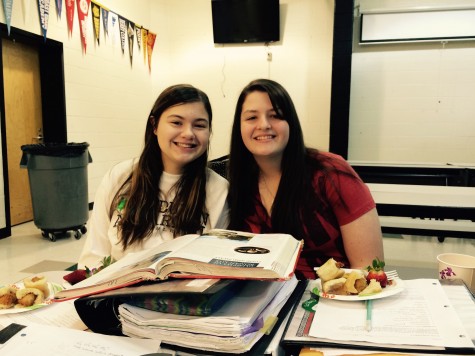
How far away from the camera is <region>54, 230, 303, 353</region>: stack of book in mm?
622

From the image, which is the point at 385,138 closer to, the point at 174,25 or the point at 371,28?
the point at 371,28

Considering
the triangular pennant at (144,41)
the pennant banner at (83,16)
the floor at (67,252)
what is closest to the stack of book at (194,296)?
the floor at (67,252)

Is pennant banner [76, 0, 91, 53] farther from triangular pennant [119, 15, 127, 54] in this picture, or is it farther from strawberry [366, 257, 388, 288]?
strawberry [366, 257, 388, 288]

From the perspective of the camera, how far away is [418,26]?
5559 mm

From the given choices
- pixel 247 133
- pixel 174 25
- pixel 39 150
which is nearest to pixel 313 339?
pixel 247 133

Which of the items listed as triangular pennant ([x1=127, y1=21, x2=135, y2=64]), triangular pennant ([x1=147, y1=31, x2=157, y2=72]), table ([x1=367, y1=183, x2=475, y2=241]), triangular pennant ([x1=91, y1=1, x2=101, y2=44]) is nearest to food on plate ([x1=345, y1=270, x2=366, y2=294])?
table ([x1=367, y1=183, x2=475, y2=241])

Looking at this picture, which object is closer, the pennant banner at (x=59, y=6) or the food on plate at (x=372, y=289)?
the food on plate at (x=372, y=289)

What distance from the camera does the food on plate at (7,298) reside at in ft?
2.63

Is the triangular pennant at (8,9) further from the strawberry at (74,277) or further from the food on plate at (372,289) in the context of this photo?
the food on plate at (372,289)

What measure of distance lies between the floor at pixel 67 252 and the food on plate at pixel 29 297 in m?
2.26

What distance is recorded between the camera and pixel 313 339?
64cm

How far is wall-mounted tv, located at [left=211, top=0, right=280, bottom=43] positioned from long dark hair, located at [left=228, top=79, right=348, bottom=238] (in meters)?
5.15

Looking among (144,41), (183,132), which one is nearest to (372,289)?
(183,132)

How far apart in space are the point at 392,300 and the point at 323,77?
5.82 meters
